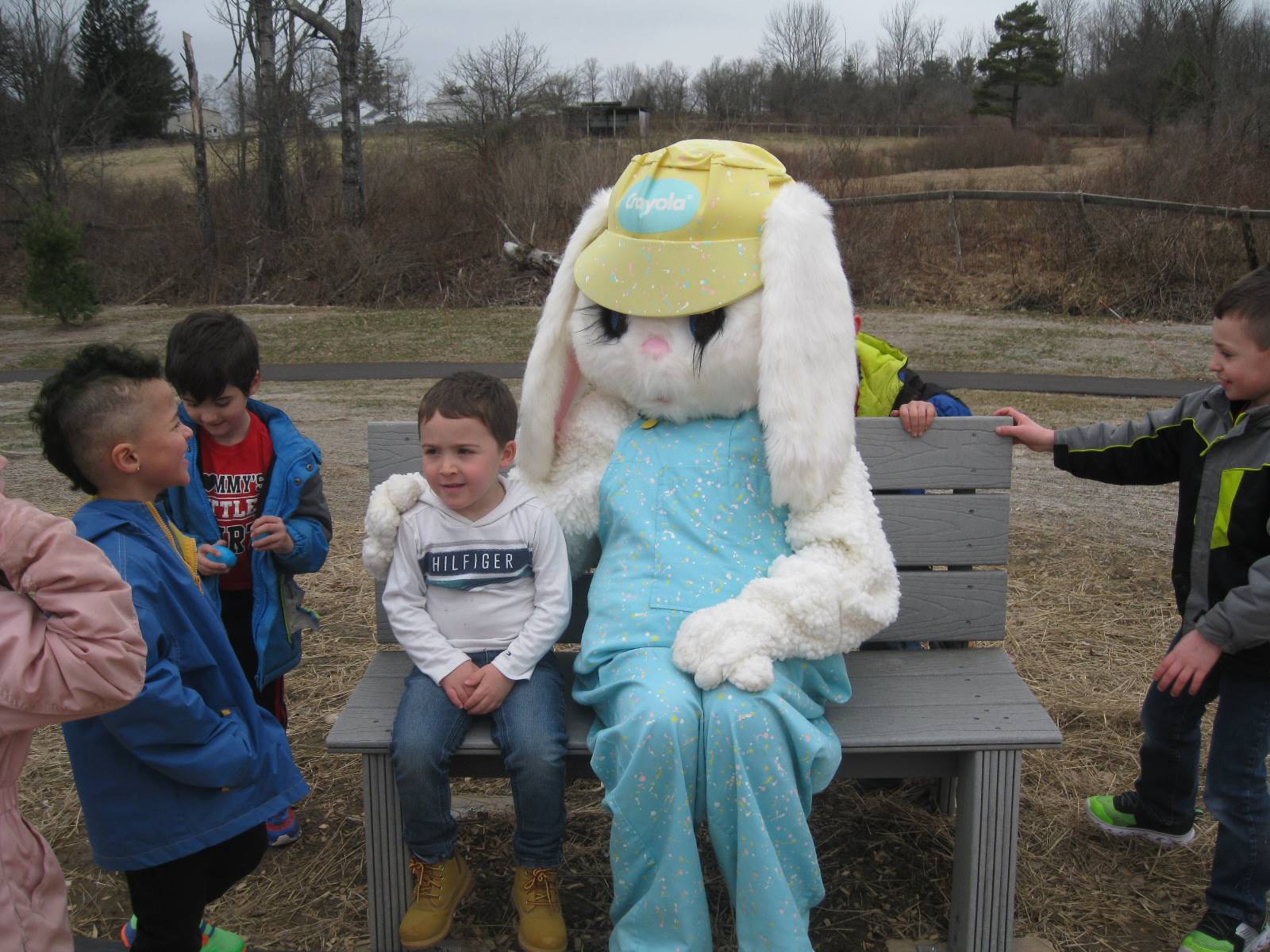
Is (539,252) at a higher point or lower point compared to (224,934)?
higher

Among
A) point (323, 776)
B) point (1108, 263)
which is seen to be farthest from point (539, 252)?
point (323, 776)

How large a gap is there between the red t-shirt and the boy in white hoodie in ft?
1.54

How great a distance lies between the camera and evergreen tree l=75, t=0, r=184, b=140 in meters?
35.1

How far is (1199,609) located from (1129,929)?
79 centimetres

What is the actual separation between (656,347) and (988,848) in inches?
54.3

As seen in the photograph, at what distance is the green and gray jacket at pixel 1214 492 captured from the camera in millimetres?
2318

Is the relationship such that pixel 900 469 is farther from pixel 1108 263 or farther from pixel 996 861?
pixel 1108 263

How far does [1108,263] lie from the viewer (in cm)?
1605

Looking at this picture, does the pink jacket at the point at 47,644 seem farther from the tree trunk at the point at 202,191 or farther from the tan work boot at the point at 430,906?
the tree trunk at the point at 202,191

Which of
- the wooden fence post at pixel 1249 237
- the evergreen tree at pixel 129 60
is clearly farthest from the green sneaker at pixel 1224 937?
the evergreen tree at pixel 129 60

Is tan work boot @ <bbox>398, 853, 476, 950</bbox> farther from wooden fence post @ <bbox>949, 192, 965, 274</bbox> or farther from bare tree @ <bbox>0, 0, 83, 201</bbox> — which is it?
bare tree @ <bbox>0, 0, 83, 201</bbox>

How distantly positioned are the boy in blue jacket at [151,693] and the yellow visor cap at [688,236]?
1.10 metres

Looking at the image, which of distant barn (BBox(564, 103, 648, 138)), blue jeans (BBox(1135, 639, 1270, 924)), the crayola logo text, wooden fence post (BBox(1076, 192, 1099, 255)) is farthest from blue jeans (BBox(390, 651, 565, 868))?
distant barn (BBox(564, 103, 648, 138))

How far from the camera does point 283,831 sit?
115 inches
